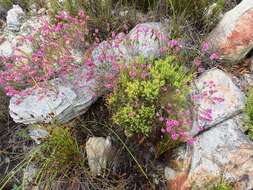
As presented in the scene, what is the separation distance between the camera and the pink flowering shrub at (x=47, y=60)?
3180 millimetres

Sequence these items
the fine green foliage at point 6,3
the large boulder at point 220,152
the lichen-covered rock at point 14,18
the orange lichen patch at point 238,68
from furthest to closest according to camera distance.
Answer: the fine green foliage at point 6,3 < the lichen-covered rock at point 14,18 < the orange lichen patch at point 238,68 < the large boulder at point 220,152

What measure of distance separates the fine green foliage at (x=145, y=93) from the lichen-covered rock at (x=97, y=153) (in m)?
0.26

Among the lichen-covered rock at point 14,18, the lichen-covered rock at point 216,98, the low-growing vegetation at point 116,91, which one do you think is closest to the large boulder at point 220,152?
the lichen-covered rock at point 216,98

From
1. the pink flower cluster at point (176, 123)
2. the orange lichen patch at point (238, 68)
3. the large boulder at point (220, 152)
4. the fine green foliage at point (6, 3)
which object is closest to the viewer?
the pink flower cluster at point (176, 123)

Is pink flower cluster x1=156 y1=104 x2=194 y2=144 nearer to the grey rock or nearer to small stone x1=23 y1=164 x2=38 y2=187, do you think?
the grey rock

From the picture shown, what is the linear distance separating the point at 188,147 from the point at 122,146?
1.99ft

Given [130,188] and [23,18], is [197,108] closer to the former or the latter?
[130,188]

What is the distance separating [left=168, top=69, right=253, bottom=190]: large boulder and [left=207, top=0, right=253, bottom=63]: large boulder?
0.40 m

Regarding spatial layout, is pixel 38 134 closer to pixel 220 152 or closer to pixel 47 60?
pixel 47 60

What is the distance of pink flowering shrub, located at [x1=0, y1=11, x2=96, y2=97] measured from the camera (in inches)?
125

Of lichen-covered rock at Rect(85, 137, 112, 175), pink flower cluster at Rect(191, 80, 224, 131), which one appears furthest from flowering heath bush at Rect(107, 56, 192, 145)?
lichen-covered rock at Rect(85, 137, 112, 175)

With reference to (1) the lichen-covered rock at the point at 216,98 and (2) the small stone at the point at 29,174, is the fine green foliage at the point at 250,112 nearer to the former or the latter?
(1) the lichen-covered rock at the point at 216,98

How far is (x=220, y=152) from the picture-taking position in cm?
307

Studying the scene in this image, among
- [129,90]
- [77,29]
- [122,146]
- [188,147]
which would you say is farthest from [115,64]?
[188,147]
